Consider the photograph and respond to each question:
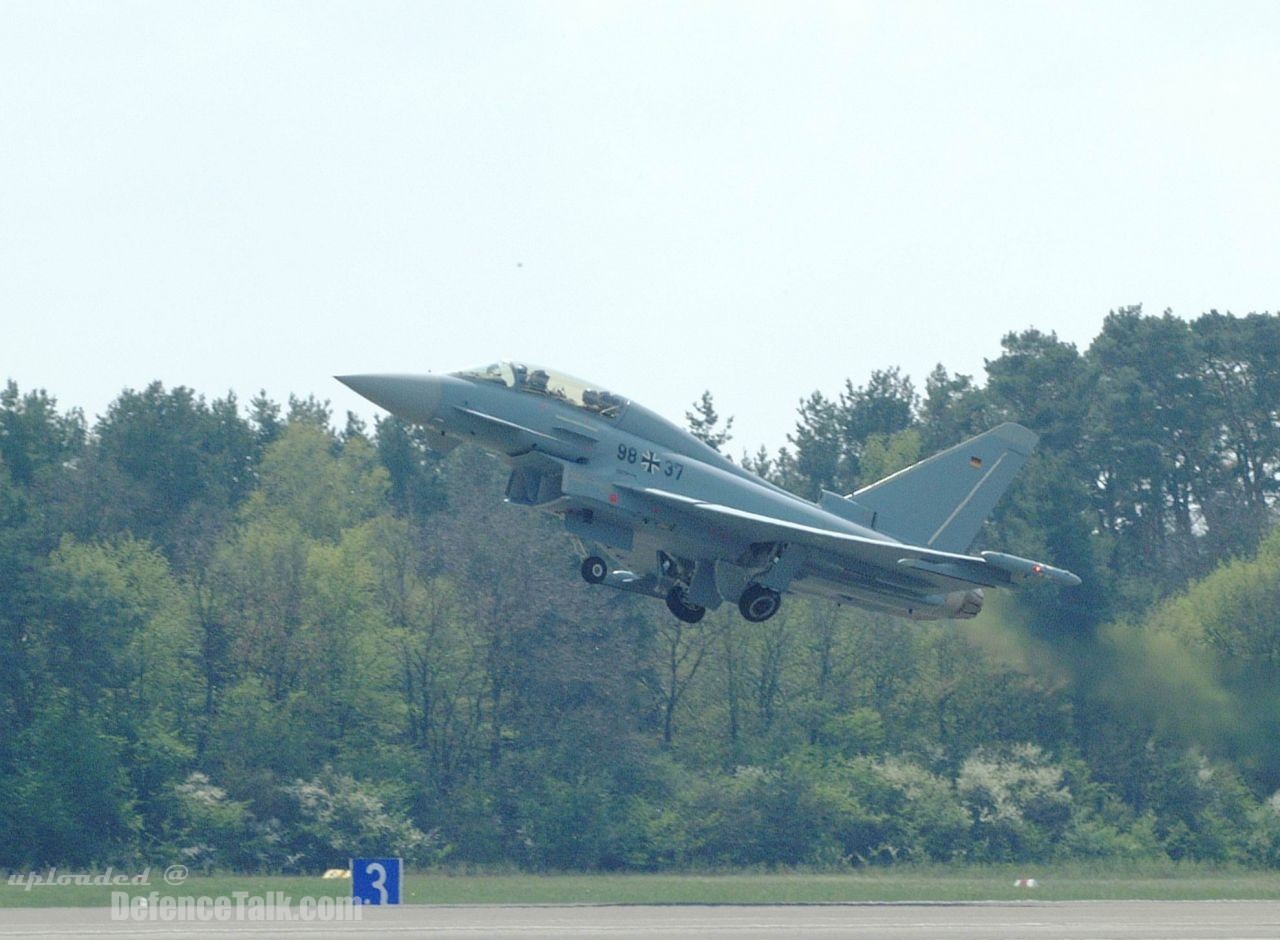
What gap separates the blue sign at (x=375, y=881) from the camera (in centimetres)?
2448

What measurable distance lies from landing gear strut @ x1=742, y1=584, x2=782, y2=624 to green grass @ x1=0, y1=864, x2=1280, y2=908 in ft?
18.7

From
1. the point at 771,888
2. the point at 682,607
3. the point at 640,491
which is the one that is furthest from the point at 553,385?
the point at 771,888

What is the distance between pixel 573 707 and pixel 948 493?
21.9 metres

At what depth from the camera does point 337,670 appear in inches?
1954

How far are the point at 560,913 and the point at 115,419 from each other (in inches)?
1974

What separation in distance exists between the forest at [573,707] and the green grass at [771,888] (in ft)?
8.68

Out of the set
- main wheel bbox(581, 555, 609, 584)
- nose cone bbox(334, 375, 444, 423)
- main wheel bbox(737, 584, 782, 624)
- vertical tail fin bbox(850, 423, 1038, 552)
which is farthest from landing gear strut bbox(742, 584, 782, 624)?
nose cone bbox(334, 375, 444, 423)

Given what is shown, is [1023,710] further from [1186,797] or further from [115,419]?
[115,419]

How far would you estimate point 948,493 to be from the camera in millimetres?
30047

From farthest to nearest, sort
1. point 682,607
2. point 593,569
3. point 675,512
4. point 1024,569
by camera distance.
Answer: point 682,607 → point 675,512 → point 593,569 → point 1024,569

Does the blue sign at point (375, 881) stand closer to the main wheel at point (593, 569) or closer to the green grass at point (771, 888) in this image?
the main wheel at point (593, 569)

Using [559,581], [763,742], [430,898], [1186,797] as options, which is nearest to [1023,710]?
[1186,797]

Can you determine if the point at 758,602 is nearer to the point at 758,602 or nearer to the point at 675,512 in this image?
the point at 758,602

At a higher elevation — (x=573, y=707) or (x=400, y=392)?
(x=400, y=392)
